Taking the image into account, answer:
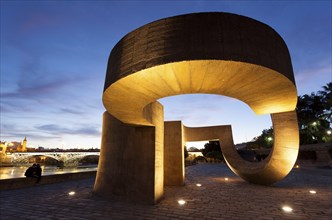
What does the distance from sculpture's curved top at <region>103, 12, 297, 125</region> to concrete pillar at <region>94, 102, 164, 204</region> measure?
9.78 feet

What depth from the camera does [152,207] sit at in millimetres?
6445

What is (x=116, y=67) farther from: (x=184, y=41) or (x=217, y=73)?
(x=217, y=73)

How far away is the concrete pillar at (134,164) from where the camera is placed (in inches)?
287

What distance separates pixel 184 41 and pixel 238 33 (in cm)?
113

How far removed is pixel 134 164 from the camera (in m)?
7.71

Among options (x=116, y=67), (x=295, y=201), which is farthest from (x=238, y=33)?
(x=295, y=201)

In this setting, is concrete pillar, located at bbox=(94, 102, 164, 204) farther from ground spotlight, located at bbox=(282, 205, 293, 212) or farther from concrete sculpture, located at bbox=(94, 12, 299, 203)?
ground spotlight, located at bbox=(282, 205, 293, 212)

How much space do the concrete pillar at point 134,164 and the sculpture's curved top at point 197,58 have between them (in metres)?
2.98

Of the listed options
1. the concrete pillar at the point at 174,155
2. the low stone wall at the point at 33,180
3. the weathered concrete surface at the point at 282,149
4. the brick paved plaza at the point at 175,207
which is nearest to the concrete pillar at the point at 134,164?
the brick paved plaza at the point at 175,207

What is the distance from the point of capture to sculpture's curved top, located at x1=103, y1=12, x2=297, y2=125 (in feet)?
11.7

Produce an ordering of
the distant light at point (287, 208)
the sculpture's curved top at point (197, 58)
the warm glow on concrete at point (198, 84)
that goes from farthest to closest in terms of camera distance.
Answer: the distant light at point (287, 208) < the warm glow on concrete at point (198, 84) < the sculpture's curved top at point (197, 58)

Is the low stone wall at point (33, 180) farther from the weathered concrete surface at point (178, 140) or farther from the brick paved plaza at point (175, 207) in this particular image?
the weathered concrete surface at point (178, 140)

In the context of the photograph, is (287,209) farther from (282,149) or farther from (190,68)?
(190,68)

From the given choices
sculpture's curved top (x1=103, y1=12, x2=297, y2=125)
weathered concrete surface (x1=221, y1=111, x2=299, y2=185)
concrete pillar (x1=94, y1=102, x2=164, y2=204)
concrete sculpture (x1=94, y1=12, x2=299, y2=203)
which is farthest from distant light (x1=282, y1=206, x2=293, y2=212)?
concrete pillar (x1=94, y1=102, x2=164, y2=204)
